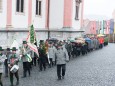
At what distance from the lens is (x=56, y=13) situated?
3753 centimetres

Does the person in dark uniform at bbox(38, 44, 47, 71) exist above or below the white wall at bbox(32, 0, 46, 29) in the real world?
below

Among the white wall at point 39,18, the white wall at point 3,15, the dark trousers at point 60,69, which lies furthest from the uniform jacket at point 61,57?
the white wall at point 39,18

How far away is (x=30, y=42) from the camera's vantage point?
19.2 metres

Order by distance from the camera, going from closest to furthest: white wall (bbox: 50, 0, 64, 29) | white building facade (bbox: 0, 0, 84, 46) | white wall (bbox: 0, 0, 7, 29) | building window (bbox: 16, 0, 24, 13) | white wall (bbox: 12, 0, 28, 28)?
white wall (bbox: 0, 0, 7, 29) < white building facade (bbox: 0, 0, 84, 46) < white wall (bbox: 12, 0, 28, 28) < building window (bbox: 16, 0, 24, 13) < white wall (bbox: 50, 0, 64, 29)

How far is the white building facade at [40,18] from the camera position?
26000 mm

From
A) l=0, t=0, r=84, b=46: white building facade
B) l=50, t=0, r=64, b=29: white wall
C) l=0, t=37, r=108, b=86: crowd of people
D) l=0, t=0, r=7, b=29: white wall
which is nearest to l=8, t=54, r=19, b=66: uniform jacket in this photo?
l=0, t=37, r=108, b=86: crowd of people

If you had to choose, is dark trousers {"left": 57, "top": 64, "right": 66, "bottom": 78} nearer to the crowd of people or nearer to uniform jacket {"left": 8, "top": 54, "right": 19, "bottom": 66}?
the crowd of people

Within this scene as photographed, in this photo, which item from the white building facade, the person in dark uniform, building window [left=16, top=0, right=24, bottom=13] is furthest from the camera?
building window [left=16, top=0, right=24, bottom=13]


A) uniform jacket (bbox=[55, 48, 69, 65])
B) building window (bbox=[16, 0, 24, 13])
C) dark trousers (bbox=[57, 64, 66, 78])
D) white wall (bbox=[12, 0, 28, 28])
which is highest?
building window (bbox=[16, 0, 24, 13])

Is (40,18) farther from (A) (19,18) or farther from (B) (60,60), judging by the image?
(B) (60,60)

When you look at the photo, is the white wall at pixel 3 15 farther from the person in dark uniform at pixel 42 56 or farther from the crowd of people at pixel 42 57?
the person in dark uniform at pixel 42 56

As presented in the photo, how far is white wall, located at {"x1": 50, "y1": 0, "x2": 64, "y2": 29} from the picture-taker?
3731 cm

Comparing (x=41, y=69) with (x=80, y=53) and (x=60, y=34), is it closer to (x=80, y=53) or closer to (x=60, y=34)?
(x=80, y=53)

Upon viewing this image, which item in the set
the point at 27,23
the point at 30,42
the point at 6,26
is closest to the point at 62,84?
the point at 30,42
